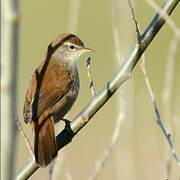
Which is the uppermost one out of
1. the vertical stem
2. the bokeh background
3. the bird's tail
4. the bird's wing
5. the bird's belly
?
the vertical stem

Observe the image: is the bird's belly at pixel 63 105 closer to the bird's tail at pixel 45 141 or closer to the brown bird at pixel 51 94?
the brown bird at pixel 51 94

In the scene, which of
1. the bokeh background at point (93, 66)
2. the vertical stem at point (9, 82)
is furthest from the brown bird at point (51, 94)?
the vertical stem at point (9, 82)

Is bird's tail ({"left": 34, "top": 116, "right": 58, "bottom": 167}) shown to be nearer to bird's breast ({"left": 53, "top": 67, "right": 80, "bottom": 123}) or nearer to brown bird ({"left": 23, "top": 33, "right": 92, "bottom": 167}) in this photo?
brown bird ({"left": 23, "top": 33, "right": 92, "bottom": 167})

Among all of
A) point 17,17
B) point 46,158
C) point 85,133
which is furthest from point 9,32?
point 85,133

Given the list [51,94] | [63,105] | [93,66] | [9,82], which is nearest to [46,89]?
[51,94]

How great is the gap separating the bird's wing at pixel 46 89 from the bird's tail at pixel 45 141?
50 millimetres

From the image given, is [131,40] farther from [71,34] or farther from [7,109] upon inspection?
[7,109]

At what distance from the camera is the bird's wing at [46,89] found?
304cm

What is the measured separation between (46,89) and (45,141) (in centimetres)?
42

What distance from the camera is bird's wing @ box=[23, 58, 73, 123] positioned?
9.99 feet

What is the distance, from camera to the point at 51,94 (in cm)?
328

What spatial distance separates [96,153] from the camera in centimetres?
790

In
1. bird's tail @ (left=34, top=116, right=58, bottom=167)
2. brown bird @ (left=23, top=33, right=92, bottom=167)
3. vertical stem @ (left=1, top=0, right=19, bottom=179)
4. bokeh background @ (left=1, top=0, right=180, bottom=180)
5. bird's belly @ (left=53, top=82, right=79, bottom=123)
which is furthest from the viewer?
bokeh background @ (left=1, top=0, right=180, bottom=180)

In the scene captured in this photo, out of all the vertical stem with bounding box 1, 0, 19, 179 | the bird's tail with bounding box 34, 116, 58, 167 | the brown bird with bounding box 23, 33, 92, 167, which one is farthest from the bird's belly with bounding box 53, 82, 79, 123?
the vertical stem with bounding box 1, 0, 19, 179
